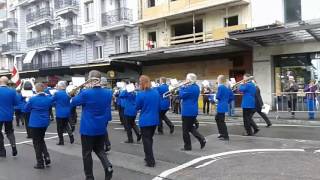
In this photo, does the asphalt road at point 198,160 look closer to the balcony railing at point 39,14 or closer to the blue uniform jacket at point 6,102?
the blue uniform jacket at point 6,102

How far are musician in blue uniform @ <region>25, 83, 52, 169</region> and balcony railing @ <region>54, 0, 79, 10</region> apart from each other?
2938 centimetres

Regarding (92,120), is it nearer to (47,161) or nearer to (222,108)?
(47,161)

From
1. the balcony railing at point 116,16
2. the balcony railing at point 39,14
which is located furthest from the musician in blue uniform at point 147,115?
the balcony railing at point 39,14

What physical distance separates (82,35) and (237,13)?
15.7 metres

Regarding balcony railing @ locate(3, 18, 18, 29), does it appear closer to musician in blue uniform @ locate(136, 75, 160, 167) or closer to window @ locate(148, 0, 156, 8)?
window @ locate(148, 0, 156, 8)

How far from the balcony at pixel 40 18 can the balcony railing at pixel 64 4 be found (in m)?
2.11

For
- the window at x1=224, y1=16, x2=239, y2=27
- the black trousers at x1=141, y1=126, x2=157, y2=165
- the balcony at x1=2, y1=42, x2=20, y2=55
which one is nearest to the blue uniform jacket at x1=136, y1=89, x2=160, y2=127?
the black trousers at x1=141, y1=126, x2=157, y2=165

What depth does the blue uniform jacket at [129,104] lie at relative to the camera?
12.0m

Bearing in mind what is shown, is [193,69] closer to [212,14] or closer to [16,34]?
[212,14]

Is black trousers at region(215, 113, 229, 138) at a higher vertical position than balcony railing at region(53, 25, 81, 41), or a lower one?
lower

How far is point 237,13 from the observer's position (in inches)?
989

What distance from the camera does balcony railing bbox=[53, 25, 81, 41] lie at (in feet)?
123

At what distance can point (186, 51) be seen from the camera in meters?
25.5

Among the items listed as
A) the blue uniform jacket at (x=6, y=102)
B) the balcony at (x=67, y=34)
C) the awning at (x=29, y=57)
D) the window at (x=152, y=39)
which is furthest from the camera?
the awning at (x=29, y=57)
